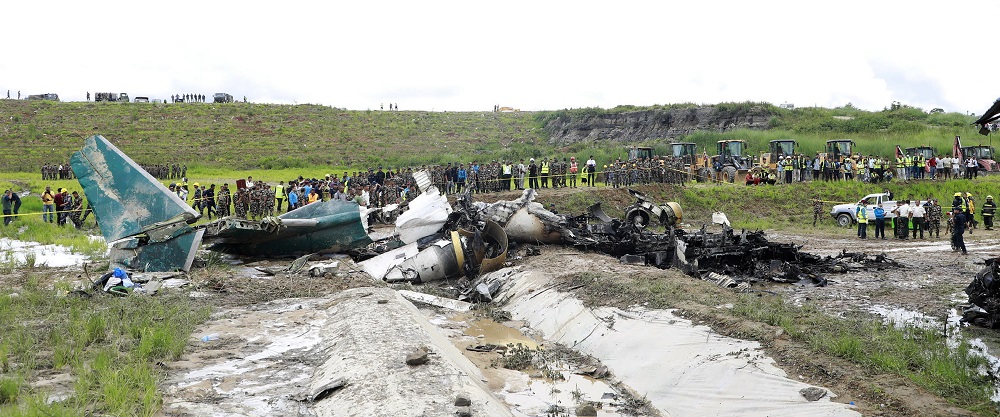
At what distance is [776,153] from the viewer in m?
39.6

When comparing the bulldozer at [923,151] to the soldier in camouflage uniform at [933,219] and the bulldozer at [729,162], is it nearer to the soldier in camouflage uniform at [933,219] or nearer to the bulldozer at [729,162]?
the bulldozer at [729,162]

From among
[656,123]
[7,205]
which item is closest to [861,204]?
[7,205]

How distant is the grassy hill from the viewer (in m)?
49.2

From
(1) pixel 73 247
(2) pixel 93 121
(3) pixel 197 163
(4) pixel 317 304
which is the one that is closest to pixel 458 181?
(1) pixel 73 247

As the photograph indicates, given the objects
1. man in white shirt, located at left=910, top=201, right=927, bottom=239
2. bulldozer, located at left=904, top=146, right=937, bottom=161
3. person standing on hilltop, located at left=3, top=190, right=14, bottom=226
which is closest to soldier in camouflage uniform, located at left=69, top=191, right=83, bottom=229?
person standing on hilltop, located at left=3, top=190, right=14, bottom=226

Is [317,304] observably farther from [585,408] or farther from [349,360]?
[585,408]

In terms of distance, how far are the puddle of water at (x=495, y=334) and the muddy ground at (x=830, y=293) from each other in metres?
1.31

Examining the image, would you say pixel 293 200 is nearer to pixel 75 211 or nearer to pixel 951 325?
pixel 75 211

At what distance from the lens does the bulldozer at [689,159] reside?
36.8 m

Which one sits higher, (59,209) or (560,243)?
(59,209)

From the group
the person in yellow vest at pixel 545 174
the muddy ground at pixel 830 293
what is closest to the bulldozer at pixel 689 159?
the person in yellow vest at pixel 545 174

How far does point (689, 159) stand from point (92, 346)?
32.8 meters

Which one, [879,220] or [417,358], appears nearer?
[417,358]

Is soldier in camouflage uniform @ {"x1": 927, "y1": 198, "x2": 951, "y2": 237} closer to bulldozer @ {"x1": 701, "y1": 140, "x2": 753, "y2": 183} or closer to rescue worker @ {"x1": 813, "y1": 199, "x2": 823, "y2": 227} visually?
rescue worker @ {"x1": 813, "y1": 199, "x2": 823, "y2": 227}
